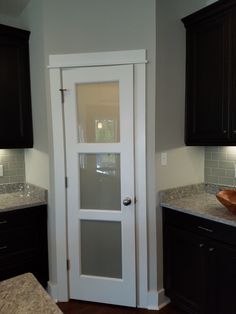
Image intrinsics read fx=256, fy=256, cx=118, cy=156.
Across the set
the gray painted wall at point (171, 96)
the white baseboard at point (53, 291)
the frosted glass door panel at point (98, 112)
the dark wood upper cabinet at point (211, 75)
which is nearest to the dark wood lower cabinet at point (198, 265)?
the gray painted wall at point (171, 96)

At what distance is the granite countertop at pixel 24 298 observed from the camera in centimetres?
88

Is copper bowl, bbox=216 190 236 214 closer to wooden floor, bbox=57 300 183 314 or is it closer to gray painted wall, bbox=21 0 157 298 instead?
gray painted wall, bbox=21 0 157 298

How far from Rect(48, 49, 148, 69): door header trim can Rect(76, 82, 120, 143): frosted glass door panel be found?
0.18 m

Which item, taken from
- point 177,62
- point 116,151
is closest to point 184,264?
point 116,151

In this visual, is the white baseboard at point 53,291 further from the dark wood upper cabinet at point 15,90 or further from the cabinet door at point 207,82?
the cabinet door at point 207,82

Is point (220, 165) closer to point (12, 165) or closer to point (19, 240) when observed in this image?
point (19, 240)

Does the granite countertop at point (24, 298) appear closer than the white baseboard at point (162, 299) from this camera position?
Yes

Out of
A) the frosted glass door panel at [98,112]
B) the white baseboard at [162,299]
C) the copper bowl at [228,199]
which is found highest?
the frosted glass door panel at [98,112]

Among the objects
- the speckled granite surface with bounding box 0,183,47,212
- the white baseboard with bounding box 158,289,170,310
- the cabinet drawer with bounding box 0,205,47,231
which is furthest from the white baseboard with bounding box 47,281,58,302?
the white baseboard with bounding box 158,289,170,310

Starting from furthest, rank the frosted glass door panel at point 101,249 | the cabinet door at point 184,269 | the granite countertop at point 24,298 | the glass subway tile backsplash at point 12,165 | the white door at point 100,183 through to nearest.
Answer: the glass subway tile backsplash at point 12,165
the frosted glass door panel at point 101,249
the white door at point 100,183
the cabinet door at point 184,269
the granite countertop at point 24,298

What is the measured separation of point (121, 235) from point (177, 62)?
1.69 metres

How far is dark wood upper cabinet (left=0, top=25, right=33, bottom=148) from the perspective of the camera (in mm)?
2584

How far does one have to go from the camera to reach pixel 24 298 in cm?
96

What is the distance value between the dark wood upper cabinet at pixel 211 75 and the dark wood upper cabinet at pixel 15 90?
5.32ft
